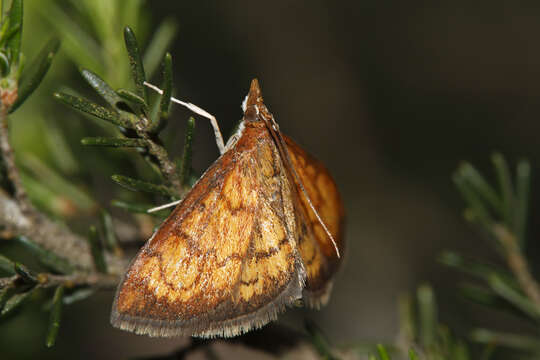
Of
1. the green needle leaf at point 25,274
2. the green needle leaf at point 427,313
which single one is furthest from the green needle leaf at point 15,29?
the green needle leaf at point 427,313

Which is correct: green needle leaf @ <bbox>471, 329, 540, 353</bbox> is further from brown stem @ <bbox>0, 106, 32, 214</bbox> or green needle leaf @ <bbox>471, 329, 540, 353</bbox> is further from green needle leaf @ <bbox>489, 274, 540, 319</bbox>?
brown stem @ <bbox>0, 106, 32, 214</bbox>

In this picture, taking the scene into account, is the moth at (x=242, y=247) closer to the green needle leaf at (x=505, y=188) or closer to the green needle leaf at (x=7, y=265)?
the green needle leaf at (x=7, y=265)

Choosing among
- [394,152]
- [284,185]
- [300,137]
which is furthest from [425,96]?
[284,185]

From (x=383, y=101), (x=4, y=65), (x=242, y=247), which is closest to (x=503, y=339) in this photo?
(x=242, y=247)

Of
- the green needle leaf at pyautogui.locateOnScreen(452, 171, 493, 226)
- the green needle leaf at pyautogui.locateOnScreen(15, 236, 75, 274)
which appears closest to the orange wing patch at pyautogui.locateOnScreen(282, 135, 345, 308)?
the green needle leaf at pyautogui.locateOnScreen(452, 171, 493, 226)

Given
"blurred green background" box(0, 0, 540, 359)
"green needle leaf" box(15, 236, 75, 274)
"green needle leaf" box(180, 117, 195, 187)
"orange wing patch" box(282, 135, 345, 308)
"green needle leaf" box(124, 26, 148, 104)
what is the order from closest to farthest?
"green needle leaf" box(124, 26, 148, 104) < "green needle leaf" box(180, 117, 195, 187) < "green needle leaf" box(15, 236, 75, 274) < "orange wing patch" box(282, 135, 345, 308) < "blurred green background" box(0, 0, 540, 359)

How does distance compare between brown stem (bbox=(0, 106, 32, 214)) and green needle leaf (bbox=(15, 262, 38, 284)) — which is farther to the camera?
brown stem (bbox=(0, 106, 32, 214))
